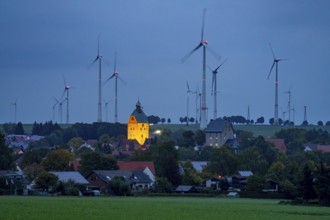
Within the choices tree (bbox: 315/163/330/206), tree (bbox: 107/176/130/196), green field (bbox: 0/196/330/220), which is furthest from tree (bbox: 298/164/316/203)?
green field (bbox: 0/196/330/220)

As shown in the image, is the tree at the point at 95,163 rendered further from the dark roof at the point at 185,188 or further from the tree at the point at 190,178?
the dark roof at the point at 185,188

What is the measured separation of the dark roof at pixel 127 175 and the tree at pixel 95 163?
259 cm

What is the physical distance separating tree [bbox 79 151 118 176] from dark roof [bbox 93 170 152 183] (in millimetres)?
2585

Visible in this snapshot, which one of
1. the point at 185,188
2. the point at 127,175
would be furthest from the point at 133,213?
the point at 127,175

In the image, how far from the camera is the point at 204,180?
465 feet

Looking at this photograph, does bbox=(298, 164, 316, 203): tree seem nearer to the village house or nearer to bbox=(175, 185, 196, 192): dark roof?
the village house

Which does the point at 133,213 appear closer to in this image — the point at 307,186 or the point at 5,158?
the point at 307,186

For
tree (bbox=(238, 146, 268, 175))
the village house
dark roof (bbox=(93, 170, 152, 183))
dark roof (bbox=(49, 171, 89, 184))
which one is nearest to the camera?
dark roof (bbox=(49, 171, 89, 184))

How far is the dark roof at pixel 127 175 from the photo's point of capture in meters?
125

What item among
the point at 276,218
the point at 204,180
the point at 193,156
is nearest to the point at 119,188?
the point at 204,180

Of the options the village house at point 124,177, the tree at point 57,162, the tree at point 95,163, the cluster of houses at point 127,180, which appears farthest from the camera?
the tree at point 57,162

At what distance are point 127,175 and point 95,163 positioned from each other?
5570mm

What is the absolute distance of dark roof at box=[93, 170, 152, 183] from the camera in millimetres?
124938

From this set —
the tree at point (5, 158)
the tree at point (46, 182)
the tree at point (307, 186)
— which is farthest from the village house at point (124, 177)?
the tree at point (307, 186)
